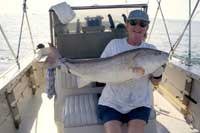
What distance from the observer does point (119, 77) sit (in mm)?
2600

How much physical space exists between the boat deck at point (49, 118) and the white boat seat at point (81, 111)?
1.96 ft

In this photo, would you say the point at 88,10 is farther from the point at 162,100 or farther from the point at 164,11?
the point at 162,100

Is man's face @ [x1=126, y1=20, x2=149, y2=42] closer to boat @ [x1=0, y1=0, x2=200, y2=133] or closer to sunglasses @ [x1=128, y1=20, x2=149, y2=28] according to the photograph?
sunglasses @ [x1=128, y1=20, x2=149, y2=28]

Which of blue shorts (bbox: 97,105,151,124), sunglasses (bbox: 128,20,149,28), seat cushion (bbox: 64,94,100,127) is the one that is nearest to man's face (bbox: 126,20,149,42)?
sunglasses (bbox: 128,20,149,28)


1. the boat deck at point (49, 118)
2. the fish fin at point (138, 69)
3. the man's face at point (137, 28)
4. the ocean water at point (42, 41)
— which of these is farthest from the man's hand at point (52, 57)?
the ocean water at point (42, 41)

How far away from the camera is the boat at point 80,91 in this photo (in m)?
3.60

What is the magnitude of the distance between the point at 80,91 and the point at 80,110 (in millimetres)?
546

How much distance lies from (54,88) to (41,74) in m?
2.01

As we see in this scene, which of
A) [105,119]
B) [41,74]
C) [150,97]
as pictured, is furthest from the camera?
[41,74]

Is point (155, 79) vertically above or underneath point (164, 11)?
underneath

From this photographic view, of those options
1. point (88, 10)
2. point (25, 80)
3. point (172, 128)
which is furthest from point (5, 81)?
point (172, 128)

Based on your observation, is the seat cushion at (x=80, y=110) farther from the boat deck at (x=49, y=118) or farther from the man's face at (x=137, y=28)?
the man's face at (x=137, y=28)

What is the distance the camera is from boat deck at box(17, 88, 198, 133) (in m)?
3.88

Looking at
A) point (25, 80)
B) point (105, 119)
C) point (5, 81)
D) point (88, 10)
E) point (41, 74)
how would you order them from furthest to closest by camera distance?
1. point (41, 74)
2. point (25, 80)
3. point (88, 10)
4. point (5, 81)
5. point (105, 119)
